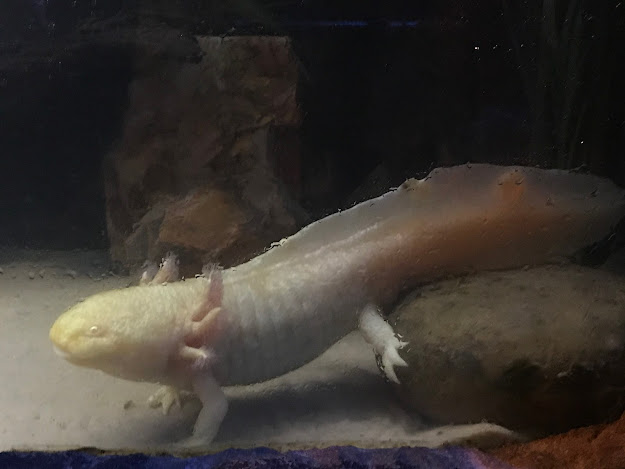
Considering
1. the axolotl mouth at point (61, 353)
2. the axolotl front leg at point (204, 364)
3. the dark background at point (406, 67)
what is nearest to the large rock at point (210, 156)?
the dark background at point (406, 67)

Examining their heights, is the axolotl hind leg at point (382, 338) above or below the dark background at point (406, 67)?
below

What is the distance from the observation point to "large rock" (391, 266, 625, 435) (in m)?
2.27

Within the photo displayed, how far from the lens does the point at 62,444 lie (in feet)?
7.27

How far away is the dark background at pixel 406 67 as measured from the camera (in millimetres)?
2455

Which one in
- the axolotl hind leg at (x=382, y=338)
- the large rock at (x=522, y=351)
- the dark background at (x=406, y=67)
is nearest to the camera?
the large rock at (x=522, y=351)

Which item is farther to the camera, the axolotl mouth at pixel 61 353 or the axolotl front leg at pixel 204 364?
the axolotl front leg at pixel 204 364

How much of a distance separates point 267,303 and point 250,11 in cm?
139

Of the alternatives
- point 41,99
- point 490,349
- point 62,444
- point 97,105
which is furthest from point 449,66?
point 62,444

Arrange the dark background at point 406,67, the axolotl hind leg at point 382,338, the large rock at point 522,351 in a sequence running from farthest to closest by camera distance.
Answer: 1. the axolotl hind leg at point 382,338
2. the dark background at point 406,67
3. the large rock at point 522,351

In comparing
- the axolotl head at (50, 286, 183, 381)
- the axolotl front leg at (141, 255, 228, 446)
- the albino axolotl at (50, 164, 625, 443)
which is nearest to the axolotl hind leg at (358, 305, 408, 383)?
the albino axolotl at (50, 164, 625, 443)

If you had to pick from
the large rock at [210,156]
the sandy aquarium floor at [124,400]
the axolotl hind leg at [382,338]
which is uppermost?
the large rock at [210,156]

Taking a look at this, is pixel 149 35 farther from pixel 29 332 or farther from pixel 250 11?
pixel 29 332

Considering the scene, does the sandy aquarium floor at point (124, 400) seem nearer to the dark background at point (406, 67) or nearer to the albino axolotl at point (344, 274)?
the albino axolotl at point (344, 274)

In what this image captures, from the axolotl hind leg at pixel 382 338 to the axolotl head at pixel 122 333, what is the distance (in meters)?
0.91
